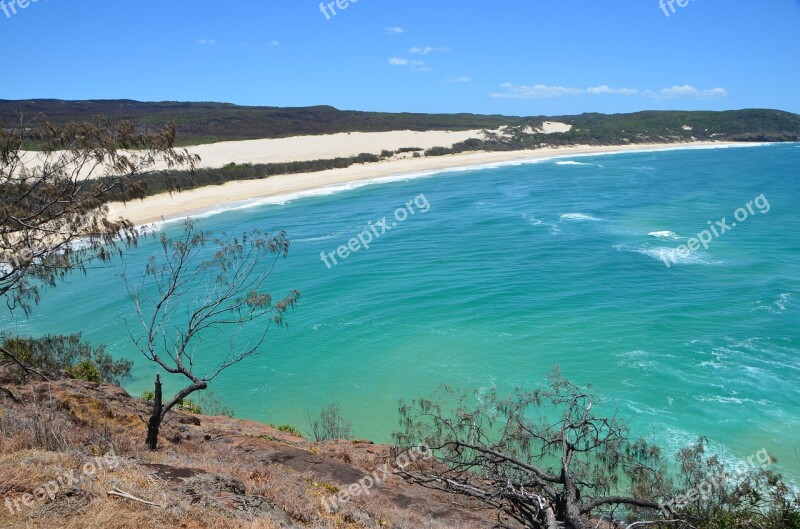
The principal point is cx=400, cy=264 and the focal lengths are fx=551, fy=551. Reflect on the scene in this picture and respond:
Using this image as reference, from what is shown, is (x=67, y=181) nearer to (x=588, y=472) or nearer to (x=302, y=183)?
(x=588, y=472)

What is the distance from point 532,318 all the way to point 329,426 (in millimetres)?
10469

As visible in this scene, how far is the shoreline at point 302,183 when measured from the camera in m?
42.7

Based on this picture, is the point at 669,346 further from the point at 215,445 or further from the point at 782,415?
the point at 215,445

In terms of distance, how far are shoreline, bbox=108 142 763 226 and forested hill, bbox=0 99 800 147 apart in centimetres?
1519

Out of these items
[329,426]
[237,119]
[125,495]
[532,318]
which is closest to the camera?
[125,495]

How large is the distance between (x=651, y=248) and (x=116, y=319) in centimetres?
2800

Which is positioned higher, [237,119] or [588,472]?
[237,119]

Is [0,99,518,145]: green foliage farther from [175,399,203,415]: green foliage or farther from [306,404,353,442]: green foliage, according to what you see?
[306,404,353,442]: green foliage

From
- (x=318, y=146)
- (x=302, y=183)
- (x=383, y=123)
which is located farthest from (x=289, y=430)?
(x=383, y=123)

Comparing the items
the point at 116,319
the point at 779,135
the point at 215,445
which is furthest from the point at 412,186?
the point at 779,135

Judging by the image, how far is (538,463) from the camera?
481 inches

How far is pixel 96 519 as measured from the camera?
19.2 ft

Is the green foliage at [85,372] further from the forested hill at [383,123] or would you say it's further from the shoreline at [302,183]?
the forested hill at [383,123]

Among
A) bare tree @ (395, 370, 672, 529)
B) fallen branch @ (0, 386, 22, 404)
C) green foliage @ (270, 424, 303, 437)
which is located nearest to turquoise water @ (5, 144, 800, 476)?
green foliage @ (270, 424, 303, 437)
